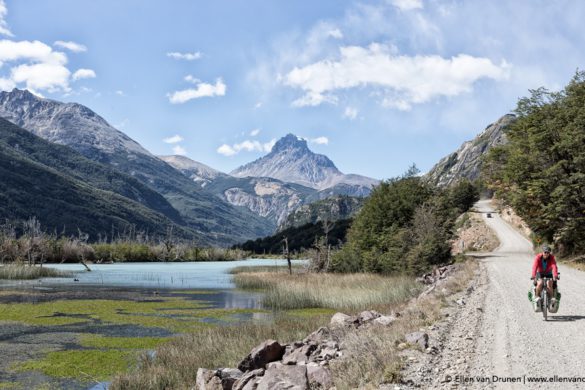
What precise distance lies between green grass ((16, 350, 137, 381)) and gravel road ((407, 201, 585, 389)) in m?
11.9

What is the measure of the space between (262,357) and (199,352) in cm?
406

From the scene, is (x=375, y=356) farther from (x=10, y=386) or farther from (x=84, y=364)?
(x=84, y=364)

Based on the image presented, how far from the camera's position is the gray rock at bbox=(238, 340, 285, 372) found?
15952 mm

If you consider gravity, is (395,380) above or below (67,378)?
above

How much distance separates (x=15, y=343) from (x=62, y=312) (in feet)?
36.5

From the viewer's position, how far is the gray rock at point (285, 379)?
11945mm

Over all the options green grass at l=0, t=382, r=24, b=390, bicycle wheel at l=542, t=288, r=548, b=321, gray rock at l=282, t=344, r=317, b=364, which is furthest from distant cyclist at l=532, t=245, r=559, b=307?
green grass at l=0, t=382, r=24, b=390

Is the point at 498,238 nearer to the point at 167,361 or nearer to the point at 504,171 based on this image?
the point at 504,171

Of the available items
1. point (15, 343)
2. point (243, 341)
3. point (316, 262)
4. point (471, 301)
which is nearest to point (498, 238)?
point (316, 262)

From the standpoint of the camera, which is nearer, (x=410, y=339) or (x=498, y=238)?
(x=410, y=339)

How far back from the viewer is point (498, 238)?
218 ft

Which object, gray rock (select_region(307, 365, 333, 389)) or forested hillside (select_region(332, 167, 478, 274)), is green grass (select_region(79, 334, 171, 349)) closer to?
gray rock (select_region(307, 365, 333, 389))

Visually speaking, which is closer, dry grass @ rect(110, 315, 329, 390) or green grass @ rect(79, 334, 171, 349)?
dry grass @ rect(110, 315, 329, 390)

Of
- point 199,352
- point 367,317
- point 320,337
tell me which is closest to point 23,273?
point 199,352
